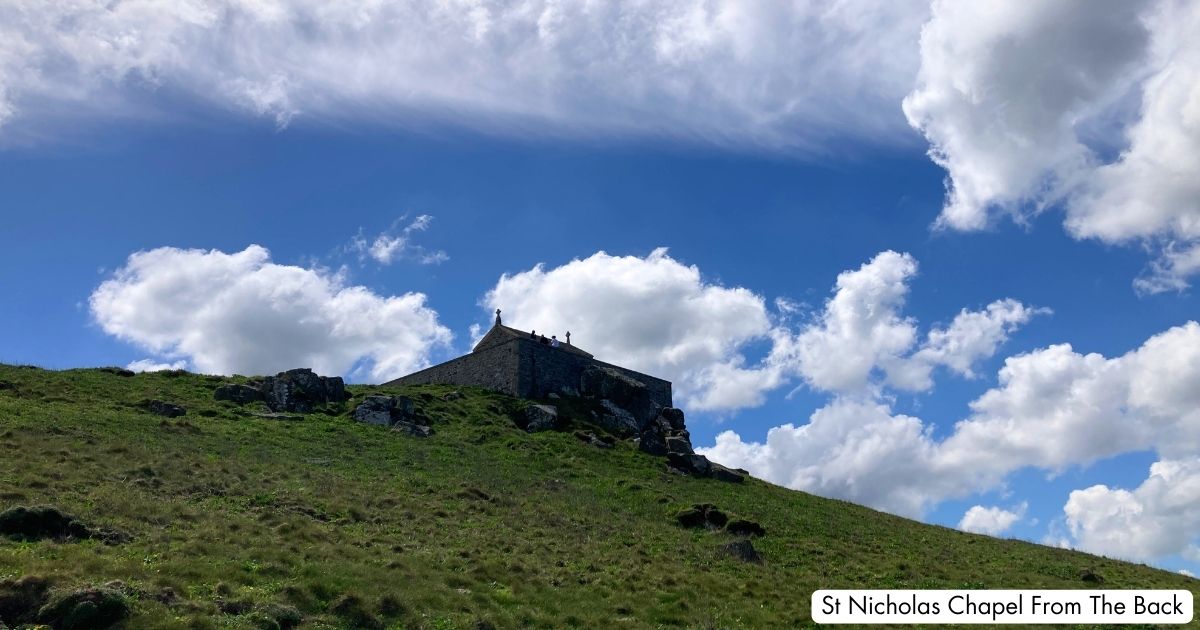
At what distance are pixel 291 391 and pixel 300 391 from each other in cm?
65

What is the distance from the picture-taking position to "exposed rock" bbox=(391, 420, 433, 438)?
49.3 meters

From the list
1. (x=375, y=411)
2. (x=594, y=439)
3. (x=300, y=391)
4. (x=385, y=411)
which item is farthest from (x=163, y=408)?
(x=594, y=439)

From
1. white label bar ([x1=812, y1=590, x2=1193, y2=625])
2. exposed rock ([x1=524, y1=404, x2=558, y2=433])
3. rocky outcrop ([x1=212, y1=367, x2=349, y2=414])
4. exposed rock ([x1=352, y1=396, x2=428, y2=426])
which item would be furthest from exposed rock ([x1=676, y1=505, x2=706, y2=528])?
rocky outcrop ([x1=212, y1=367, x2=349, y2=414])

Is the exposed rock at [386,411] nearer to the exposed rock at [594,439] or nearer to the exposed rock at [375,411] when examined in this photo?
the exposed rock at [375,411]

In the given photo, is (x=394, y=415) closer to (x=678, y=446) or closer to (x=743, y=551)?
(x=678, y=446)

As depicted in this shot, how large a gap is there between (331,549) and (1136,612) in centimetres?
2903

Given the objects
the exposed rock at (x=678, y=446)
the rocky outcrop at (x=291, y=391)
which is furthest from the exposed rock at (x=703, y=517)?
the rocky outcrop at (x=291, y=391)

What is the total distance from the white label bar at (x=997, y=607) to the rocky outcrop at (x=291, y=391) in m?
34.7

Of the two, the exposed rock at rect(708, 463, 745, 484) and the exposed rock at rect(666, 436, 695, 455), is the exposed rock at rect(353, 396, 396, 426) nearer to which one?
the exposed rock at rect(666, 436, 695, 455)

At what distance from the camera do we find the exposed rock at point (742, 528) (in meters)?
38.2

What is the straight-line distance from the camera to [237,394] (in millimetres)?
51125

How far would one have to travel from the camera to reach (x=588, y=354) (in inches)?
2926

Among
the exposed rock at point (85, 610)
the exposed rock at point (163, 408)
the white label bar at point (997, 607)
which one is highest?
the exposed rock at point (163, 408)

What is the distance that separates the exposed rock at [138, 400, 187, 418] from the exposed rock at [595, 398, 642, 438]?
27.6 m
